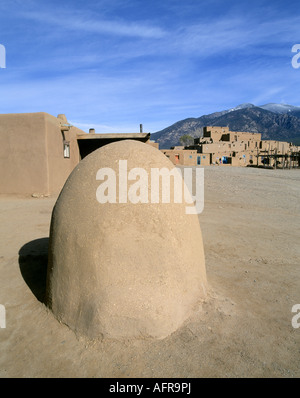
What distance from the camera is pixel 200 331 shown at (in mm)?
2289

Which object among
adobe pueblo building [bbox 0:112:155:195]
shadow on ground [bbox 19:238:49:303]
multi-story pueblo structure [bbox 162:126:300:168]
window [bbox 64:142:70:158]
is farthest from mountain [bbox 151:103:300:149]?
shadow on ground [bbox 19:238:49:303]

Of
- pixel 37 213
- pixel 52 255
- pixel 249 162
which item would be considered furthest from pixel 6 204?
pixel 249 162

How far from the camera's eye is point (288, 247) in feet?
15.6

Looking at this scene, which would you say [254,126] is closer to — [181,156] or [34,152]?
[181,156]

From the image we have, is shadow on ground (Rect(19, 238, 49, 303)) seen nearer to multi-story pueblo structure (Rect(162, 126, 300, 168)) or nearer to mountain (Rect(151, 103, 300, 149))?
multi-story pueblo structure (Rect(162, 126, 300, 168))

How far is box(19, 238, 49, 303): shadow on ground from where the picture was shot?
3.19m

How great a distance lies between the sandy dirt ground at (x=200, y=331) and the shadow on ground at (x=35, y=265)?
0.05 ft

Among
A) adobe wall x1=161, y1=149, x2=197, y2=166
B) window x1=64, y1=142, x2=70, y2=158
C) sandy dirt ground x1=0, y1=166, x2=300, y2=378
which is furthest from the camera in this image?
adobe wall x1=161, y1=149, x2=197, y2=166

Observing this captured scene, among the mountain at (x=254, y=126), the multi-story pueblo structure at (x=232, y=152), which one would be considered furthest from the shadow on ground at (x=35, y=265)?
the mountain at (x=254, y=126)

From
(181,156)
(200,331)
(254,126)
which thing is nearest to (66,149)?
(200,331)

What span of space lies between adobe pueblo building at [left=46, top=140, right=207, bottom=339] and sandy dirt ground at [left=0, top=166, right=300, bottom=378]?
143 millimetres

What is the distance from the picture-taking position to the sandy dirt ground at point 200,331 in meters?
1.97

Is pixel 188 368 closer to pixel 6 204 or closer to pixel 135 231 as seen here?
pixel 135 231
